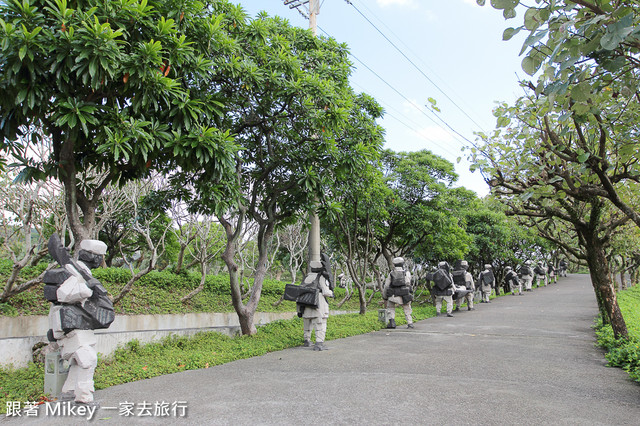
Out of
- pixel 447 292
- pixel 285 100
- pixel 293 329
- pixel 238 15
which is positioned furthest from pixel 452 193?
→ pixel 238 15

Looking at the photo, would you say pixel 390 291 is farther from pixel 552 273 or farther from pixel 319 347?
pixel 552 273

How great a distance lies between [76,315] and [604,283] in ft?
30.1

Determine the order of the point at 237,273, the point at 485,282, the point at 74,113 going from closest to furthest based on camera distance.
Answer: the point at 74,113
the point at 237,273
the point at 485,282

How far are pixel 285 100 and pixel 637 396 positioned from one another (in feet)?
24.6

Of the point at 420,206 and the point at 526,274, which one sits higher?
the point at 420,206

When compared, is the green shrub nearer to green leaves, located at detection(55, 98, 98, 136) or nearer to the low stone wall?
the low stone wall

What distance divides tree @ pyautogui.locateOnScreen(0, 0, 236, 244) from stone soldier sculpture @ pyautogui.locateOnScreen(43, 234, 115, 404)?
1212 millimetres

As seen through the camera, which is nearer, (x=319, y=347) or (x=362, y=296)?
(x=319, y=347)

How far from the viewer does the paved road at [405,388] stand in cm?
464

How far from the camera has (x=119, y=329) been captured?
460 inches

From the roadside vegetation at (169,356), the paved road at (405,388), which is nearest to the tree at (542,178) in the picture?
the paved road at (405,388)

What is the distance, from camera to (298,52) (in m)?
10.2

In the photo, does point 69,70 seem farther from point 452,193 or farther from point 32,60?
point 452,193

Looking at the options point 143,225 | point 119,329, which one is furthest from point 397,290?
point 143,225
